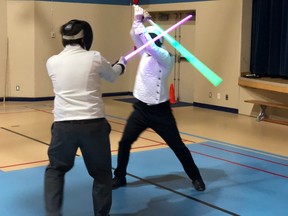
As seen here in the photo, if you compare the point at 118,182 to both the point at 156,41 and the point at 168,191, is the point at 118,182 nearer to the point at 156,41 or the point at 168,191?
the point at 168,191

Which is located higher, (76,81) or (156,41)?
(156,41)

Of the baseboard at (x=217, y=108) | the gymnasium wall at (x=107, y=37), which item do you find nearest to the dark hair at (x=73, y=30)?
the gymnasium wall at (x=107, y=37)

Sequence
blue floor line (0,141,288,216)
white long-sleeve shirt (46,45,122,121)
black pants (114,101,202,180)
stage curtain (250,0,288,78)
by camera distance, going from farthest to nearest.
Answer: stage curtain (250,0,288,78), black pants (114,101,202,180), blue floor line (0,141,288,216), white long-sleeve shirt (46,45,122,121)

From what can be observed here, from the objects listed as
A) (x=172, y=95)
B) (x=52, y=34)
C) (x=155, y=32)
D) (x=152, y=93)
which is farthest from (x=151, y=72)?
(x=52, y=34)

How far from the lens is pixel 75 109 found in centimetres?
292

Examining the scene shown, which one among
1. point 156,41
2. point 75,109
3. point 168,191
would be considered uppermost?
point 156,41

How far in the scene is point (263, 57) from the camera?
873 cm

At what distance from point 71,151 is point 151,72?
1.25 meters

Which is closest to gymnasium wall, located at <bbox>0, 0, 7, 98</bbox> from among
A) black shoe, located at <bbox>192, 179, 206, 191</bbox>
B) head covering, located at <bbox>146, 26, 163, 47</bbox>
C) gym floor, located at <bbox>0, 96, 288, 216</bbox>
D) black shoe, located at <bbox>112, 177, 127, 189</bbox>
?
gym floor, located at <bbox>0, 96, 288, 216</bbox>

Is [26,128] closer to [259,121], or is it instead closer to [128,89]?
[259,121]

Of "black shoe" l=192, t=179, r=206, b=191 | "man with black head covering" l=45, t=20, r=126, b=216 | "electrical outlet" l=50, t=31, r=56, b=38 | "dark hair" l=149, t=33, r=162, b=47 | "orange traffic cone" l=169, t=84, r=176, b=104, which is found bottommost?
"black shoe" l=192, t=179, r=206, b=191

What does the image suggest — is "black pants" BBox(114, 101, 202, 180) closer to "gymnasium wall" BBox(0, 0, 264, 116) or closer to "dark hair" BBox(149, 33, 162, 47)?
"dark hair" BBox(149, 33, 162, 47)

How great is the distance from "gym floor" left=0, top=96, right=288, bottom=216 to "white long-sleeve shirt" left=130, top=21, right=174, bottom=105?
34.2 inches

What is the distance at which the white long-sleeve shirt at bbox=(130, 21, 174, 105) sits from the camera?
3.86 meters
